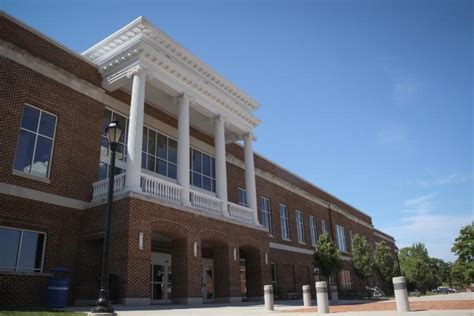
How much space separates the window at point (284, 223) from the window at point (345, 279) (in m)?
11.9

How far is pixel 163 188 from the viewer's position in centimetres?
1806

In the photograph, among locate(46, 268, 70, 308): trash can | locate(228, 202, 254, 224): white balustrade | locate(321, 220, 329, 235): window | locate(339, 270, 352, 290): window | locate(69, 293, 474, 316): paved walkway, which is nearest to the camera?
locate(69, 293, 474, 316): paved walkway

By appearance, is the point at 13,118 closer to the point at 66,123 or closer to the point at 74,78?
the point at 66,123

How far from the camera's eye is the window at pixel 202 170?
25.4 meters

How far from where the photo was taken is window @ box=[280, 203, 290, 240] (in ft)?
111

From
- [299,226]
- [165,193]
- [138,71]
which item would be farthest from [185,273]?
[299,226]

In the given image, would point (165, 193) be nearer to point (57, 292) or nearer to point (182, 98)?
point (182, 98)

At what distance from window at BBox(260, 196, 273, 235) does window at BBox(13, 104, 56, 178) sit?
18.8 meters

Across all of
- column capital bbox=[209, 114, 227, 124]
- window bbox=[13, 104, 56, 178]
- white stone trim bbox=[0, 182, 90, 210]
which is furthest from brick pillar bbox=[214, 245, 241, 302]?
window bbox=[13, 104, 56, 178]

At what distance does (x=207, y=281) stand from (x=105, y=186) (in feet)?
31.6

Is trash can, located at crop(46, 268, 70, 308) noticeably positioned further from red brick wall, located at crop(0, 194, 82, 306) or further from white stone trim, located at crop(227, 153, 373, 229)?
white stone trim, located at crop(227, 153, 373, 229)

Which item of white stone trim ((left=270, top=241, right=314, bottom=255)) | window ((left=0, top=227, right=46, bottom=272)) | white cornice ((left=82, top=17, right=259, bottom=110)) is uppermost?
white cornice ((left=82, top=17, right=259, bottom=110))

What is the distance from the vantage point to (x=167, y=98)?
21.8 m

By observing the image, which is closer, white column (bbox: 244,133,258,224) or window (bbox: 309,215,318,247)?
white column (bbox: 244,133,258,224)
